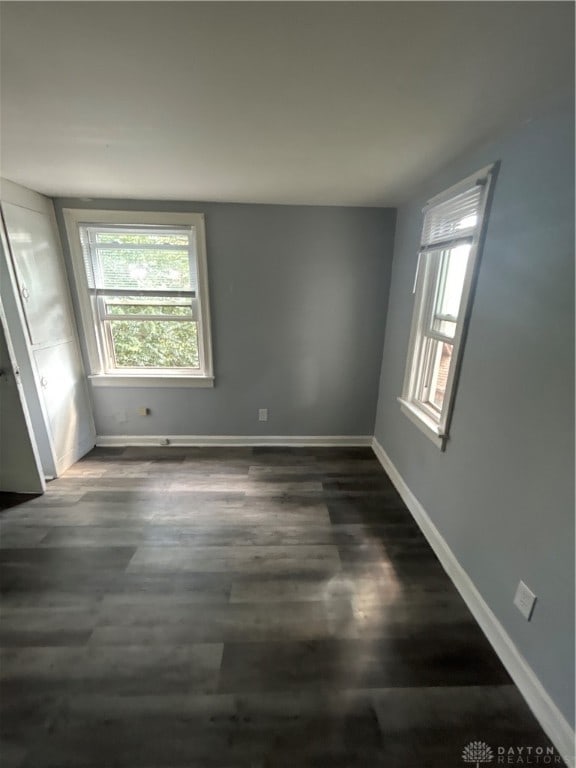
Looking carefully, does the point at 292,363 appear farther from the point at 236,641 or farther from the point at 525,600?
the point at 525,600

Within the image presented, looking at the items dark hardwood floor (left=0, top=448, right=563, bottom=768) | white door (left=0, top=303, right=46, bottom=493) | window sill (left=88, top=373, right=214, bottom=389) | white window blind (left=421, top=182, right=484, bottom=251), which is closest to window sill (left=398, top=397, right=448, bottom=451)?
dark hardwood floor (left=0, top=448, right=563, bottom=768)

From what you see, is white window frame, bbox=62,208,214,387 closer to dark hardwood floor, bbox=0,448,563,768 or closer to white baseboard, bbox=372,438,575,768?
dark hardwood floor, bbox=0,448,563,768

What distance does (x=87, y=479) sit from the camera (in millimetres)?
2535

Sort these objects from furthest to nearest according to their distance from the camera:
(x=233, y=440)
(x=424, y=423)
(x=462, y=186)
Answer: (x=233, y=440) < (x=424, y=423) < (x=462, y=186)

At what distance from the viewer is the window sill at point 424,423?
6.06ft

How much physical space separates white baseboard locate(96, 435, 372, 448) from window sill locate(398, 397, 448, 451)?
87 cm

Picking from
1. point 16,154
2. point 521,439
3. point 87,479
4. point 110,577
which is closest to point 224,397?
point 87,479

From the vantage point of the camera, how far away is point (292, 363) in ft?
9.59

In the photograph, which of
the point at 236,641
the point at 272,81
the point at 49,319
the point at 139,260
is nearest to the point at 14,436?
the point at 49,319

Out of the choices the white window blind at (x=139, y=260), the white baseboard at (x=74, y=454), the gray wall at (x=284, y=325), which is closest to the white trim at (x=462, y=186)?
the gray wall at (x=284, y=325)

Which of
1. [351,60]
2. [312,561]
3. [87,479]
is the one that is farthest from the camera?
[87,479]

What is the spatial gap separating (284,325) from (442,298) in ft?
4.30

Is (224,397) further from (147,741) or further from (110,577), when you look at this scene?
(147,741)

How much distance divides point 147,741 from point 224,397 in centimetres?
224
